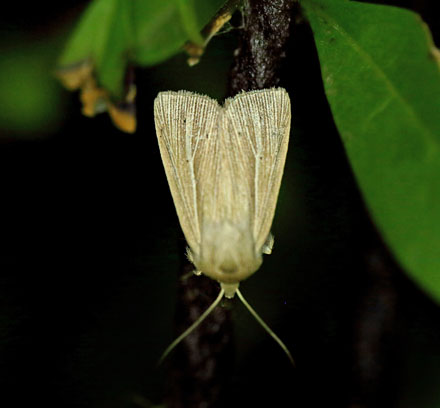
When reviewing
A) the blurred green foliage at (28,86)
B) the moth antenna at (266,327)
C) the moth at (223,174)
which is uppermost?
the blurred green foliage at (28,86)

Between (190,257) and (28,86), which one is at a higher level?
(28,86)

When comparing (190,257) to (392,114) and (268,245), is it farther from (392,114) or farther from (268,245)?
(392,114)

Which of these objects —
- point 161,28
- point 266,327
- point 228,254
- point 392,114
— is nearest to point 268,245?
point 228,254

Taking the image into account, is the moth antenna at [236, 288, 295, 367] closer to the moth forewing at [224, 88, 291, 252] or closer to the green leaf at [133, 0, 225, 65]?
the moth forewing at [224, 88, 291, 252]

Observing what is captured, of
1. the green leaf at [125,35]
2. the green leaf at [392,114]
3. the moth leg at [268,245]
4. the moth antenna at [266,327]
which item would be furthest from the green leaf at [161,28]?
the moth antenna at [266,327]

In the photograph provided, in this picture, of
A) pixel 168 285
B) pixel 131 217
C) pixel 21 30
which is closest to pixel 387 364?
pixel 168 285

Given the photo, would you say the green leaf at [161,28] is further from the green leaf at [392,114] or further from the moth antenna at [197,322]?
the moth antenna at [197,322]
